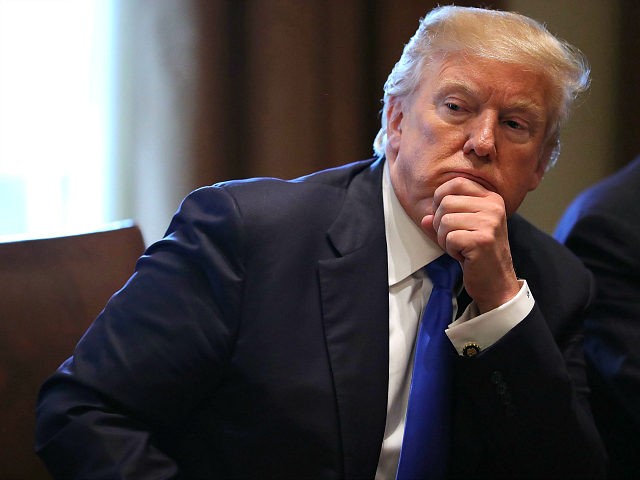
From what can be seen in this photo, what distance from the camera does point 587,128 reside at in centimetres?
267

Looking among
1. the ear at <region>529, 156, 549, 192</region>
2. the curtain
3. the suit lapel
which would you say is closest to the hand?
the suit lapel

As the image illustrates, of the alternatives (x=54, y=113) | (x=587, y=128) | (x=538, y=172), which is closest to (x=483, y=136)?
(x=538, y=172)

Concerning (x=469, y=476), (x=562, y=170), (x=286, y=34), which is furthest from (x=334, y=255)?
(x=562, y=170)

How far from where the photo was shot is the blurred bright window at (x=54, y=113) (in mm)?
2084

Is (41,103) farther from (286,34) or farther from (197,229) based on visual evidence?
(197,229)

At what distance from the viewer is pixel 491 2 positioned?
7.72 feet

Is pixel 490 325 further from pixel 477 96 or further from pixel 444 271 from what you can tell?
pixel 477 96

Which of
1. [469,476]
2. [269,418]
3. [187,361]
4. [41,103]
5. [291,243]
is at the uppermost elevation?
[41,103]

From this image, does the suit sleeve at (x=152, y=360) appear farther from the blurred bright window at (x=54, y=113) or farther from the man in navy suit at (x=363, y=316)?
the blurred bright window at (x=54, y=113)

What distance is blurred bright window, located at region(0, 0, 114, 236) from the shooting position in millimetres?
2084

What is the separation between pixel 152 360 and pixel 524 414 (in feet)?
2.13

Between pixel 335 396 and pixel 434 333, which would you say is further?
pixel 434 333

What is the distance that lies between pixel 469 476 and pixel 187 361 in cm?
62

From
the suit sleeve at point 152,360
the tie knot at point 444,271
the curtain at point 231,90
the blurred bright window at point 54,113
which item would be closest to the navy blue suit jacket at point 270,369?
the suit sleeve at point 152,360
